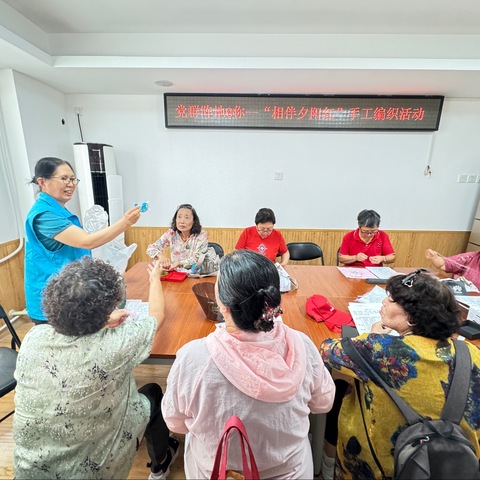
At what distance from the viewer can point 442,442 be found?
2.26 ft

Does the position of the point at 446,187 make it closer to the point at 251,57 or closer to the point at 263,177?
the point at 263,177

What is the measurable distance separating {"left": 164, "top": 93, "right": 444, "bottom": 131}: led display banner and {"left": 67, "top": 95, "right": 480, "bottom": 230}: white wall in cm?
13

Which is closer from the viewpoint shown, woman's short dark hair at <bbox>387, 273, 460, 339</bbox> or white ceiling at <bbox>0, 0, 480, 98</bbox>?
woman's short dark hair at <bbox>387, 273, 460, 339</bbox>

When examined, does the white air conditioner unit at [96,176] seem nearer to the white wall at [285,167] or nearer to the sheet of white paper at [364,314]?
the white wall at [285,167]

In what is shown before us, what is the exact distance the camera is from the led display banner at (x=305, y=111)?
296 cm

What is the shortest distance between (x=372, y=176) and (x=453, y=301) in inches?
115

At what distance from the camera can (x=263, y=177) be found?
3.36 meters

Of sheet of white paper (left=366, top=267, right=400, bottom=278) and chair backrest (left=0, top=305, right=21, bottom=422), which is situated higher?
sheet of white paper (left=366, top=267, right=400, bottom=278)

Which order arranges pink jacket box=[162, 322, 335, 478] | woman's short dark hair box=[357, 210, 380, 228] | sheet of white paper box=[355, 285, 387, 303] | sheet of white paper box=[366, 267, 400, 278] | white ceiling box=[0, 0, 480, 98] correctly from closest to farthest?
pink jacket box=[162, 322, 335, 478] < sheet of white paper box=[355, 285, 387, 303] < sheet of white paper box=[366, 267, 400, 278] < white ceiling box=[0, 0, 480, 98] < woman's short dark hair box=[357, 210, 380, 228]

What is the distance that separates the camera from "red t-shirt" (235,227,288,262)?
2.47 meters

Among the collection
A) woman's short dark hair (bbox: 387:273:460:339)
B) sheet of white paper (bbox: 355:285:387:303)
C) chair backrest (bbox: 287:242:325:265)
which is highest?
woman's short dark hair (bbox: 387:273:460:339)

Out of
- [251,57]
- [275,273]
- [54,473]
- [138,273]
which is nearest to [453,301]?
[275,273]

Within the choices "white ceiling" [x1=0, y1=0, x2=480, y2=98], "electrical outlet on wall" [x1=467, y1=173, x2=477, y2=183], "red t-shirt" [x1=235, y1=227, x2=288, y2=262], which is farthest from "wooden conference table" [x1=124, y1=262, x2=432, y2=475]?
"electrical outlet on wall" [x1=467, y1=173, x2=477, y2=183]

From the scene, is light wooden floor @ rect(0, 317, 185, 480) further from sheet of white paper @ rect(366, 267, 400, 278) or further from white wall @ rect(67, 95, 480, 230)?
white wall @ rect(67, 95, 480, 230)
